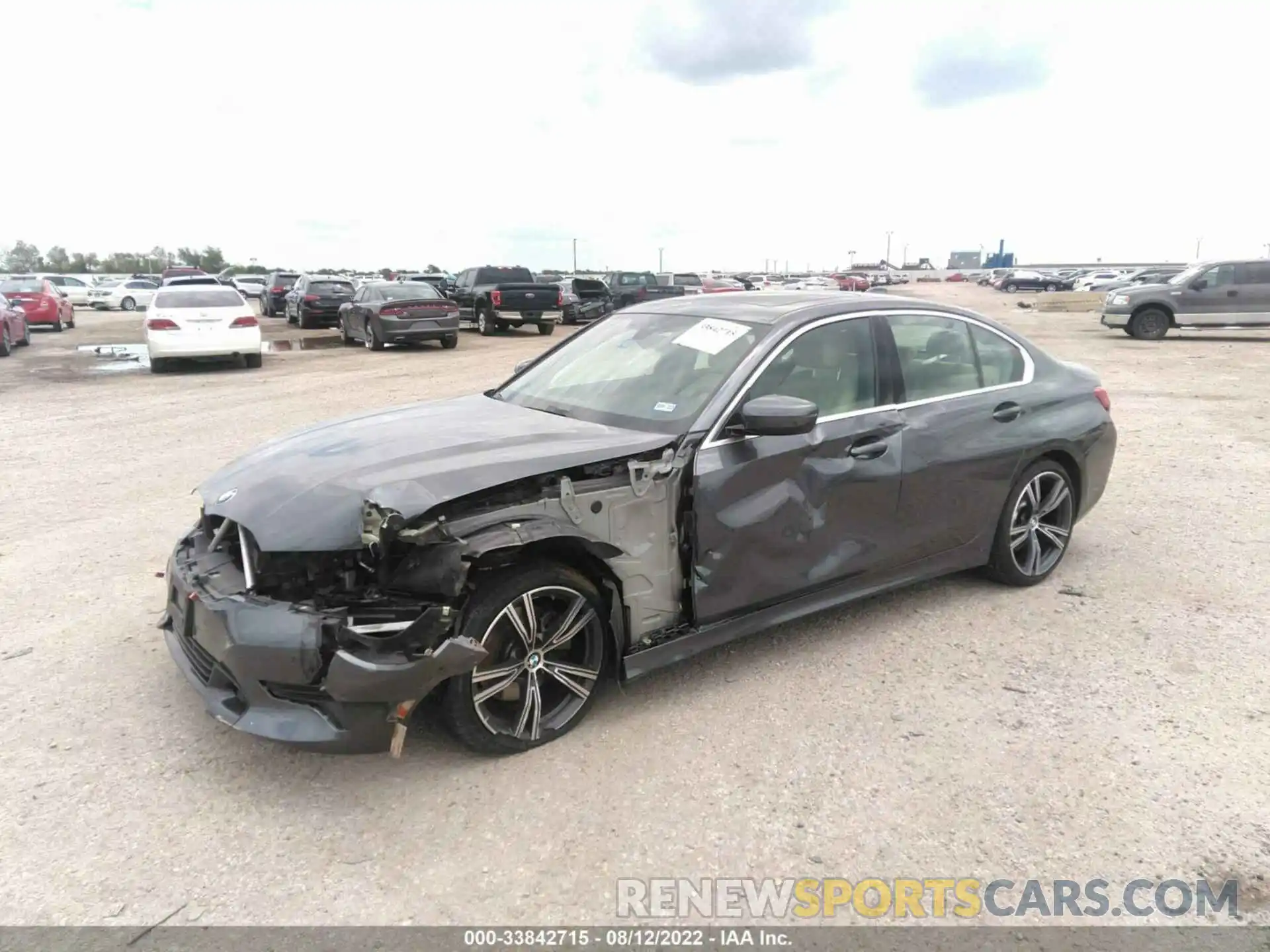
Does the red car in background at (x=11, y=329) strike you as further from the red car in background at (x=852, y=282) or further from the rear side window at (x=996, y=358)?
the red car in background at (x=852, y=282)

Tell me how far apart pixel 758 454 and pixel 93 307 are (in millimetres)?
44892

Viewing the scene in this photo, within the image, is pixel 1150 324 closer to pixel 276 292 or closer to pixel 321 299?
pixel 321 299

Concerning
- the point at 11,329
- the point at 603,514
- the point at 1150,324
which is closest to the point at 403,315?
the point at 11,329

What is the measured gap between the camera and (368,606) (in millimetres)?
2904

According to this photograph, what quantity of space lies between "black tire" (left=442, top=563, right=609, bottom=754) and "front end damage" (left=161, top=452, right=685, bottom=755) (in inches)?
3.9

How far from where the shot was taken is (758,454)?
11.7 feet

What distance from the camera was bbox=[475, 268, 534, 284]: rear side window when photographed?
2538 centimetres

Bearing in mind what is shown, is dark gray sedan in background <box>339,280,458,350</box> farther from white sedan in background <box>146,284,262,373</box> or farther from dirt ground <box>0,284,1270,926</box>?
dirt ground <box>0,284,1270,926</box>

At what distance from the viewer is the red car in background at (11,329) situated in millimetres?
18172

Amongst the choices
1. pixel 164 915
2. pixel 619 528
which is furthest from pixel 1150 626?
pixel 164 915

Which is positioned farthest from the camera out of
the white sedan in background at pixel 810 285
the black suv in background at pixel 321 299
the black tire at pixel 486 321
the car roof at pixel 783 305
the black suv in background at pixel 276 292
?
the black suv in background at pixel 276 292

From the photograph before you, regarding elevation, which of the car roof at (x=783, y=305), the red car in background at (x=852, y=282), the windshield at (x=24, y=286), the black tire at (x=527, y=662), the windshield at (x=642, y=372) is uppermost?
the red car in background at (x=852, y=282)

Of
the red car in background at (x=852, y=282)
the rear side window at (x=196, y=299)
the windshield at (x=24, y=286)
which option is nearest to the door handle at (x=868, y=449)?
the rear side window at (x=196, y=299)

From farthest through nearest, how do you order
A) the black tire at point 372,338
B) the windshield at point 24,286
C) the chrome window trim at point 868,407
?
1. the windshield at point 24,286
2. the black tire at point 372,338
3. the chrome window trim at point 868,407
